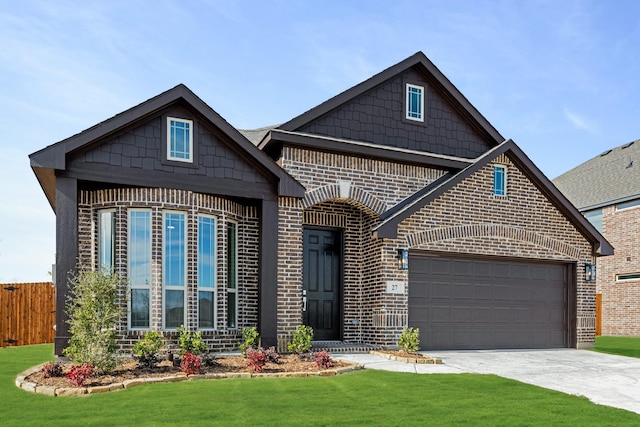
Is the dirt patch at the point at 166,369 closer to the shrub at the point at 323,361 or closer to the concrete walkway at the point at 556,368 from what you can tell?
the shrub at the point at 323,361

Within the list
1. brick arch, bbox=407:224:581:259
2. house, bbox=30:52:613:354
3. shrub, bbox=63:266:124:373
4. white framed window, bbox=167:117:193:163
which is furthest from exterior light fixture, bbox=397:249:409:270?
shrub, bbox=63:266:124:373

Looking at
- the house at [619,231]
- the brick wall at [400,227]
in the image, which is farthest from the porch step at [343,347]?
the house at [619,231]

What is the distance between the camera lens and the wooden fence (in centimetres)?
1792

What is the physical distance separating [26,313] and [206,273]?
359 inches

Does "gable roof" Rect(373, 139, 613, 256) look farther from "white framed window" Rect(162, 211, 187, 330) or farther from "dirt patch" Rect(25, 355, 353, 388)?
"white framed window" Rect(162, 211, 187, 330)

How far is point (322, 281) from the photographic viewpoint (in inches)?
567

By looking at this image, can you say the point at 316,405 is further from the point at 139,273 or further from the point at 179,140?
the point at 179,140

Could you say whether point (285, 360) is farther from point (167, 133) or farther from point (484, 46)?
point (484, 46)

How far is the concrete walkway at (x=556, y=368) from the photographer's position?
916 centimetres

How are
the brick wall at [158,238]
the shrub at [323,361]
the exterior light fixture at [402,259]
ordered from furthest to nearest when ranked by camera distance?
1. the exterior light fixture at [402,259]
2. the brick wall at [158,238]
3. the shrub at [323,361]

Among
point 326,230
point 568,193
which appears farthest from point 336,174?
point 568,193

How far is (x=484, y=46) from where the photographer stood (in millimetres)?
12969

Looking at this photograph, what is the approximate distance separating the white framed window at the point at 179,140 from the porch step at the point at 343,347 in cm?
490

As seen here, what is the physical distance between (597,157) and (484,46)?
21.3 m
